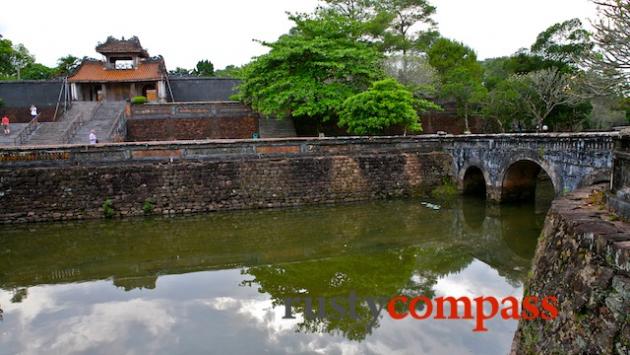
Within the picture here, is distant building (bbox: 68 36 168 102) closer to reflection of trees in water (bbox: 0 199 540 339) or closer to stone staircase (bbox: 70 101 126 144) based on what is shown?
stone staircase (bbox: 70 101 126 144)

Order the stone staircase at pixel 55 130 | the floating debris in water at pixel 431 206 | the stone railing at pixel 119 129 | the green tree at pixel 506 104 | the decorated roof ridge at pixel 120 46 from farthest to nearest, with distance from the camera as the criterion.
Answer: the decorated roof ridge at pixel 120 46 → the green tree at pixel 506 104 → the stone railing at pixel 119 129 → the stone staircase at pixel 55 130 → the floating debris in water at pixel 431 206

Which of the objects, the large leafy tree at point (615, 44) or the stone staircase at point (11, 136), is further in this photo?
the stone staircase at point (11, 136)

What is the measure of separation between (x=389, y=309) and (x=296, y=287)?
1651 millimetres

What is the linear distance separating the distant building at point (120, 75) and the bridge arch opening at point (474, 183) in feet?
54.6

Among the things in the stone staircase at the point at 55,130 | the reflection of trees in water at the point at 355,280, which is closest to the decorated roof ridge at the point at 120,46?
the stone staircase at the point at 55,130

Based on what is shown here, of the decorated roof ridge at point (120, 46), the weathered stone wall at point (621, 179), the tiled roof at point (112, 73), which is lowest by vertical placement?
the weathered stone wall at point (621, 179)

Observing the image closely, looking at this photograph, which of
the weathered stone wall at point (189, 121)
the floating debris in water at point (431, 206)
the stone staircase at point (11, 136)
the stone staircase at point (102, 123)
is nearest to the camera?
the floating debris in water at point (431, 206)

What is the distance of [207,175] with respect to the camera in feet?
41.1

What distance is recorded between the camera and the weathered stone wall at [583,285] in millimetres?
2846

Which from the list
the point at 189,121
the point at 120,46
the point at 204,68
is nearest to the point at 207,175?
the point at 189,121

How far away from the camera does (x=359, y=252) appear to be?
8547mm

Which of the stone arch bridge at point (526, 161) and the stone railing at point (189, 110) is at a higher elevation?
the stone railing at point (189, 110)

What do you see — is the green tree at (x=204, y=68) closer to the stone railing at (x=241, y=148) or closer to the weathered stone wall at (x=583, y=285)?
the stone railing at (x=241, y=148)

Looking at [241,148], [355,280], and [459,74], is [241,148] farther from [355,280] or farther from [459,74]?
[459,74]
